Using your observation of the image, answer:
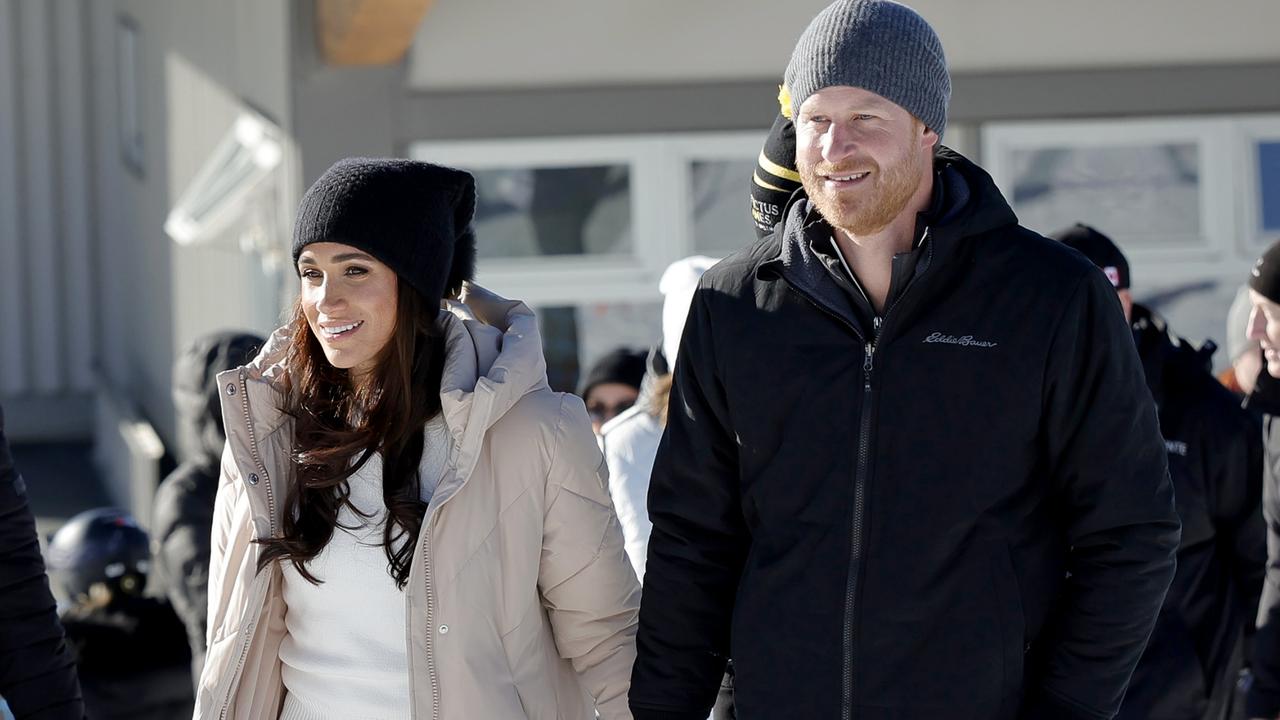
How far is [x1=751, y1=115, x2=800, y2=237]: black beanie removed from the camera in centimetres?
335

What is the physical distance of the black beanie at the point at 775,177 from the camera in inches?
132

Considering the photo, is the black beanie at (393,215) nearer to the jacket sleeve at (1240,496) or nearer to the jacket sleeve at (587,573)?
the jacket sleeve at (587,573)

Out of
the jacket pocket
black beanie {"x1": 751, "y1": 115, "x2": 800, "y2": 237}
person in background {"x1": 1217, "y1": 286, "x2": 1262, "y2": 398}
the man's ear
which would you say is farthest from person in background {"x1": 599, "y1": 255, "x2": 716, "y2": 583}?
person in background {"x1": 1217, "y1": 286, "x2": 1262, "y2": 398}

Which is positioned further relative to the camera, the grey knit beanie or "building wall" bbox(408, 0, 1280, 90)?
"building wall" bbox(408, 0, 1280, 90)

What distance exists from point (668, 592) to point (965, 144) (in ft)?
17.5

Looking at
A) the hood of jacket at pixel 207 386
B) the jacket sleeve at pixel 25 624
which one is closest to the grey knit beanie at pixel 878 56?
the jacket sleeve at pixel 25 624

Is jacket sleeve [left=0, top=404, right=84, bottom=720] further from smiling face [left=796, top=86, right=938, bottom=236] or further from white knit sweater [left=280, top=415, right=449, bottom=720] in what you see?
smiling face [left=796, top=86, right=938, bottom=236]

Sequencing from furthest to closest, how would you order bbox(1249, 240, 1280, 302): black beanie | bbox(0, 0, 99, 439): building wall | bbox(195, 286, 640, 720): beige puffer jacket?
bbox(0, 0, 99, 439): building wall < bbox(1249, 240, 1280, 302): black beanie < bbox(195, 286, 640, 720): beige puffer jacket

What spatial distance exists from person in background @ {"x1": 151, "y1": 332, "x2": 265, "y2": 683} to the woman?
5.55 feet

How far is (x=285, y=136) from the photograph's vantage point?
23.3 ft

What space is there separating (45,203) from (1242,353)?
1292 centimetres

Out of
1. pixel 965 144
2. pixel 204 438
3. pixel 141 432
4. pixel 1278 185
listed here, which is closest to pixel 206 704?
pixel 204 438

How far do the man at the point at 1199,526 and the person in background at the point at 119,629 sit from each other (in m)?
2.62

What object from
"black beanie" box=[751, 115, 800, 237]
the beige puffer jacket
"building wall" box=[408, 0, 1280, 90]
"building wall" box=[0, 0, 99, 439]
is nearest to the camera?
the beige puffer jacket
